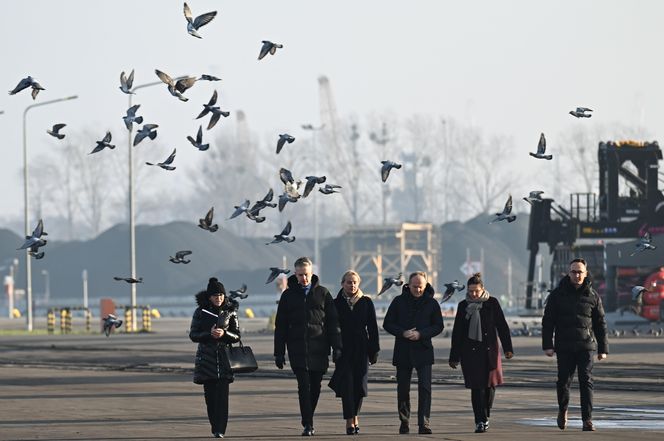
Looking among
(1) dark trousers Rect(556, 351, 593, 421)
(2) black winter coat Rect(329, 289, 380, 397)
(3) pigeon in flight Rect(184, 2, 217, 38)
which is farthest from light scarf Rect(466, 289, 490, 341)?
(3) pigeon in flight Rect(184, 2, 217, 38)

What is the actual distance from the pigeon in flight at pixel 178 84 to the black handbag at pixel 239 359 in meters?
8.25

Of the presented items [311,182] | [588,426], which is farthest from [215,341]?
[311,182]

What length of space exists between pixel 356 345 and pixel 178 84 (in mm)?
8845

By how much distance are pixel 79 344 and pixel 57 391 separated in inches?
990

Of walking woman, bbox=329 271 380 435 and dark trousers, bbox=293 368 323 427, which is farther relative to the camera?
walking woman, bbox=329 271 380 435

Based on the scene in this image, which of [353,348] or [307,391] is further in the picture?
[353,348]

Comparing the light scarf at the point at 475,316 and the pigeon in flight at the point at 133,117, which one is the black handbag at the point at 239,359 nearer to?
the light scarf at the point at 475,316

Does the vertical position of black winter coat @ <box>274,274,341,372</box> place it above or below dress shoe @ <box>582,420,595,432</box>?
above

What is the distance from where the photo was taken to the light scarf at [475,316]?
1964cm

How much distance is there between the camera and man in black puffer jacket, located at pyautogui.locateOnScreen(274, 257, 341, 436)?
756 inches

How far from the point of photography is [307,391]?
761 inches

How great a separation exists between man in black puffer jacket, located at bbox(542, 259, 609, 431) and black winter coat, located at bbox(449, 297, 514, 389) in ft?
1.71

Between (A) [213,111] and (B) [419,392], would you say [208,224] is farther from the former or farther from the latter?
(B) [419,392]

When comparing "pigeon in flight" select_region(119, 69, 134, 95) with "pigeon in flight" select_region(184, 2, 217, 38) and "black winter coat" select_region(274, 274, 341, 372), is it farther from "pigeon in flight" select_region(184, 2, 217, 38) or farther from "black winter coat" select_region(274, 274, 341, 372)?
"black winter coat" select_region(274, 274, 341, 372)
